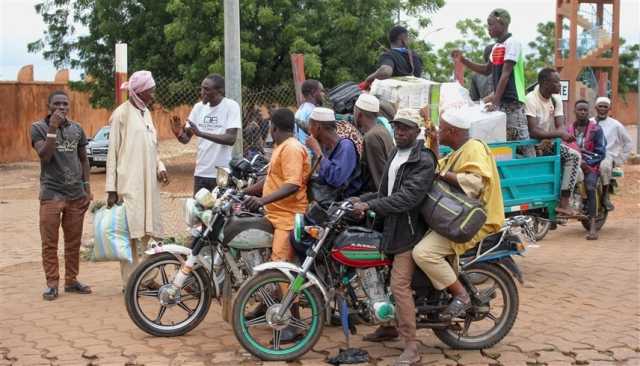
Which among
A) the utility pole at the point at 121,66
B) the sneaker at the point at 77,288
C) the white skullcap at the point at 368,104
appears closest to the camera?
the white skullcap at the point at 368,104

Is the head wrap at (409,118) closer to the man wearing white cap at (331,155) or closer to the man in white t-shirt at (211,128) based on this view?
the man wearing white cap at (331,155)

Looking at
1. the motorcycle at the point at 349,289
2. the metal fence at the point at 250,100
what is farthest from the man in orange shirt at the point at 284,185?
the metal fence at the point at 250,100

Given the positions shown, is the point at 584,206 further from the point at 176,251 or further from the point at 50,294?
the point at 50,294

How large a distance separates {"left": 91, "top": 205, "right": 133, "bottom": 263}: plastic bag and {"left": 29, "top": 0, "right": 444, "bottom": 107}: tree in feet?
38.0

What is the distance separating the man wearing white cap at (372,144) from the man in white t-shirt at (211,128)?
5.07 ft

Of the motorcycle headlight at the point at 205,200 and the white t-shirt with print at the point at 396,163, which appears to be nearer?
the white t-shirt with print at the point at 396,163

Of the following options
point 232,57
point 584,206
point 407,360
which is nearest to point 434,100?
point 232,57

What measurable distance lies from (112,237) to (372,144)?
97.2 inches

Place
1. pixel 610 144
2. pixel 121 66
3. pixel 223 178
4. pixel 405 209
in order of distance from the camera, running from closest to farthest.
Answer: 1. pixel 405 209
2. pixel 223 178
3. pixel 121 66
4. pixel 610 144

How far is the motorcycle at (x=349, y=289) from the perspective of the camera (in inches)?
211

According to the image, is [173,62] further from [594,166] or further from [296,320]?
[296,320]

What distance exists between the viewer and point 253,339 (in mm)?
5434

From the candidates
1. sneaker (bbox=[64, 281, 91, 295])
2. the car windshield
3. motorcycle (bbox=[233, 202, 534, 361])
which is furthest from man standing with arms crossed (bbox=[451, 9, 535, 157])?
the car windshield

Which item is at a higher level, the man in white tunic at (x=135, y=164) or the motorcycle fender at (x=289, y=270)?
the man in white tunic at (x=135, y=164)
